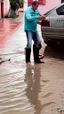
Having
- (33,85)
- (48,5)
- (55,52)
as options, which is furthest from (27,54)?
(48,5)

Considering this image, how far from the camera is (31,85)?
6773 mm

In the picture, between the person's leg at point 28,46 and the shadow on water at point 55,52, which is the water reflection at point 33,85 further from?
the shadow on water at point 55,52

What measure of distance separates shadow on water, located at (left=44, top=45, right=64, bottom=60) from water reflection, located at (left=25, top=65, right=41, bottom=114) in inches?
62.1

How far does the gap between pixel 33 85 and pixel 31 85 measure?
0.04 metres

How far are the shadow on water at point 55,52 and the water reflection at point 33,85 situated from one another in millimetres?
1579

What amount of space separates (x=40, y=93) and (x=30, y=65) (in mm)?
2533

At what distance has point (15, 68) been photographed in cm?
836

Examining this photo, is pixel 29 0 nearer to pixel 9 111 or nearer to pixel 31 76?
pixel 31 76

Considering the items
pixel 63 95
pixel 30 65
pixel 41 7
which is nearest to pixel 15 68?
pixel 30 65

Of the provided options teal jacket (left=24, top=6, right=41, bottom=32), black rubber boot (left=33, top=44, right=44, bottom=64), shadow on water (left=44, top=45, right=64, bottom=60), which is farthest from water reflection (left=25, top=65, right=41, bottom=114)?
shadow on water (left=44, top=45, right=64, bottom=60)

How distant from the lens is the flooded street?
5.41 metres

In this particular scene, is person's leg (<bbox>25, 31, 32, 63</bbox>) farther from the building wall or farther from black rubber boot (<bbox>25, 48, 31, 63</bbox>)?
the building wall

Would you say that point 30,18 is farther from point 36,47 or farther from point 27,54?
point 27,54

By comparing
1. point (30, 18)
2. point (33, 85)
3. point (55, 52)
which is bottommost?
point (55, 52)
